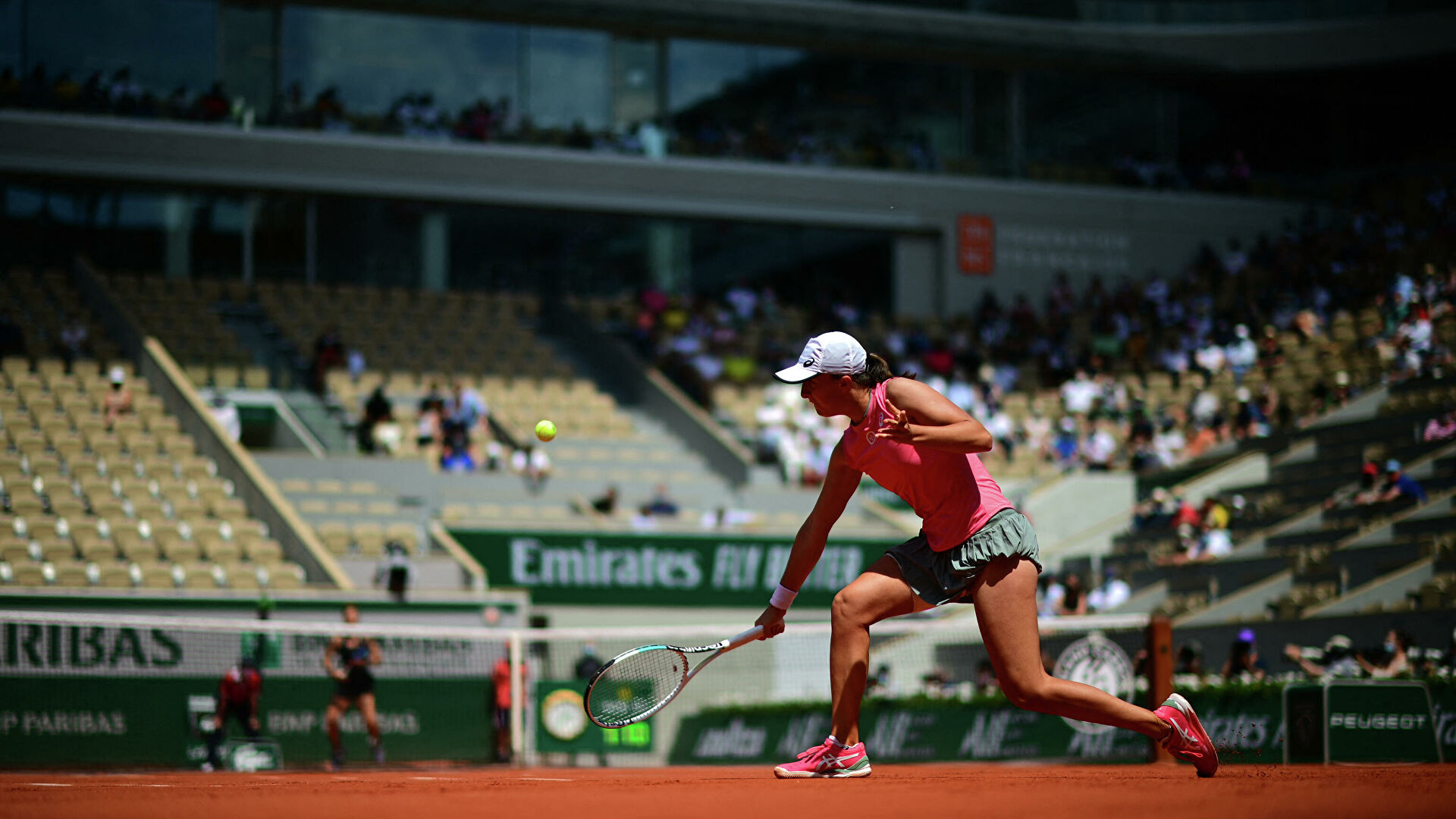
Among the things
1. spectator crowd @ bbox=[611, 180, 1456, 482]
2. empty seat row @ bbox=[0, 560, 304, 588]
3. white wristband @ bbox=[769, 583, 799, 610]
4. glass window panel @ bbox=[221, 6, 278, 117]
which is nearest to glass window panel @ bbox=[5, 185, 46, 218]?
glass window panel @ bbox=[221, 6, 278, 117]

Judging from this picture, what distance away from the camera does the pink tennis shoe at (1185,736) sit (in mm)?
7523

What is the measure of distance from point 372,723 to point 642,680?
9.68m

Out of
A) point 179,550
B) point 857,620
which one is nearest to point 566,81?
point 179,550

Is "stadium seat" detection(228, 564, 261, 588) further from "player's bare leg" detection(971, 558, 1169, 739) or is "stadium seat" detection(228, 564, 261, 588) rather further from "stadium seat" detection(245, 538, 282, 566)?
"player's bare leg" detection(971, 558, 1169, 739)

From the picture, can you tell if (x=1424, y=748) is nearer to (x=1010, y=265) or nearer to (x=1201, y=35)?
(x=1010, y=265)

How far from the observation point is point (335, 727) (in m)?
17.3

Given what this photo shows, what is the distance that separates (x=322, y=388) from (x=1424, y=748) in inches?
759

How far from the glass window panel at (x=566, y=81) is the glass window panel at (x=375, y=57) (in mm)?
1432

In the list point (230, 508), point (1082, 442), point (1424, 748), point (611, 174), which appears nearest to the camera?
point (1424, 748)

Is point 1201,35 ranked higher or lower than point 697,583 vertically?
higher

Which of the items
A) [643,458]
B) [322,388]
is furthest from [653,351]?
[322,388]

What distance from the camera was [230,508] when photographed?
22016mm

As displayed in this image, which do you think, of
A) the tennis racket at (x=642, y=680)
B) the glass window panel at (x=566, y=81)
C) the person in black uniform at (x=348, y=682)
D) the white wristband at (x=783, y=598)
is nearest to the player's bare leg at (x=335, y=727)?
the person in black uniform at (x=348, y=682)

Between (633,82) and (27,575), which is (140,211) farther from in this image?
(27,575)
